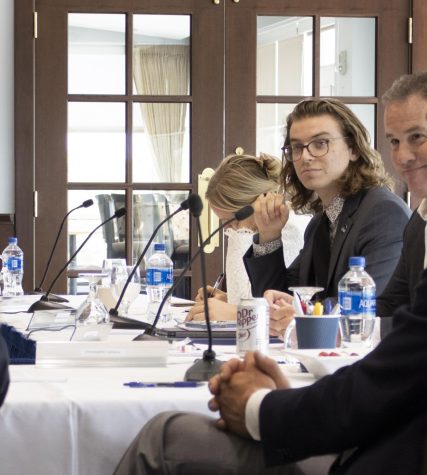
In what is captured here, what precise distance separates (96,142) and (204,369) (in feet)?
11.4

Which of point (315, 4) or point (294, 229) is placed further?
point (315, 4)

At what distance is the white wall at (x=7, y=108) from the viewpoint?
5.12 meters

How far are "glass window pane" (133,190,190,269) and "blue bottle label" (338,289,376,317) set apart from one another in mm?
2888

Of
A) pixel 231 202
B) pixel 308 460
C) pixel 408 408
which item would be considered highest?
pixel 231 202

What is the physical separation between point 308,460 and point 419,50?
406cm

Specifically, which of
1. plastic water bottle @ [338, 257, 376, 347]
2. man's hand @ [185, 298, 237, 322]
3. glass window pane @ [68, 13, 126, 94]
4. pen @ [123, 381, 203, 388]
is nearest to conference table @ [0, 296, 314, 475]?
pen @ [123, 381, 203, 388]

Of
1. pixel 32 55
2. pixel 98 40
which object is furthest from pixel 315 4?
pixel 32 55

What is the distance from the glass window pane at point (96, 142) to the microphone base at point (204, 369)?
3384 mm

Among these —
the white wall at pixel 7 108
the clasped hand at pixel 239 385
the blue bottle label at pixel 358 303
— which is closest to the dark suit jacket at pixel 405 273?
the blue bottle label at pixel 358 303

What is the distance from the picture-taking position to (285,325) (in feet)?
8.03

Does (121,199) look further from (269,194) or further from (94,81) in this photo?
(269,194)

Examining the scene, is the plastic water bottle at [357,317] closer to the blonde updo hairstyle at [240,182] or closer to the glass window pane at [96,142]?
the blonde updo hairstyle at [240,182]

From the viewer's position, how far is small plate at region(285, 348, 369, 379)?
1722 millimetres

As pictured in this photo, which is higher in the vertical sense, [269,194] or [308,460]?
[269,194]
